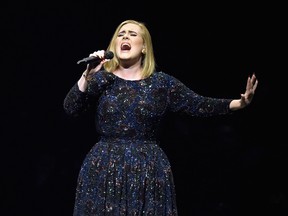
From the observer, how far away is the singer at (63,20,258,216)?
299 cm

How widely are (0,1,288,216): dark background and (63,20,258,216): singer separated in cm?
78

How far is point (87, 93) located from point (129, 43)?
0.97 ft

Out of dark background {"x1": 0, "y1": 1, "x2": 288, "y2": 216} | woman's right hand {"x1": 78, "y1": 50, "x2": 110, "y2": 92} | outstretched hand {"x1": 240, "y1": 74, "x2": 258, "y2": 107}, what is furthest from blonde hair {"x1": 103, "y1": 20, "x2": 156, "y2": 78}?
dark background {"x1": 0, "y1": 1, "x2": 288, "y2": 216}

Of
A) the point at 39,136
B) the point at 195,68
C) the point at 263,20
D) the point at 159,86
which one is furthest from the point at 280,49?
the point at 39,136

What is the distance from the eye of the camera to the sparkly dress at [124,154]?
9.82 feet

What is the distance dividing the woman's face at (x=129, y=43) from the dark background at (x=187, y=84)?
0.69 m

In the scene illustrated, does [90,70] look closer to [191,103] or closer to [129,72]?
[129,72]

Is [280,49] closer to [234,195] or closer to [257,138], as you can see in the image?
[257,138]

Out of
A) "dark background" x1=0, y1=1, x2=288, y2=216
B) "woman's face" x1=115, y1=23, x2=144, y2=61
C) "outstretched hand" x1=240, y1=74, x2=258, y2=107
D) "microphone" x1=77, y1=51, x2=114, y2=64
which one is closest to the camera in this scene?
"microphone" x1=77, y1=51, x2=114, y2=64

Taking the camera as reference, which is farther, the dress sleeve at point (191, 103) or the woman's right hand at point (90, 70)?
the dress sleeve at point (191, 103)

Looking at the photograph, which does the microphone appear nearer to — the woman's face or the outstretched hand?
the woman's face

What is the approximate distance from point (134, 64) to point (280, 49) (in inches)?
41.4

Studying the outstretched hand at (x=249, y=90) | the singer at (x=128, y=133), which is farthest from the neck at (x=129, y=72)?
the outstretched hand at (x=249, y=90)

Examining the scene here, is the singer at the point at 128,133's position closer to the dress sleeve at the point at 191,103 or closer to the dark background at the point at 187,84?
the dress sleeve at the point at 191,103
